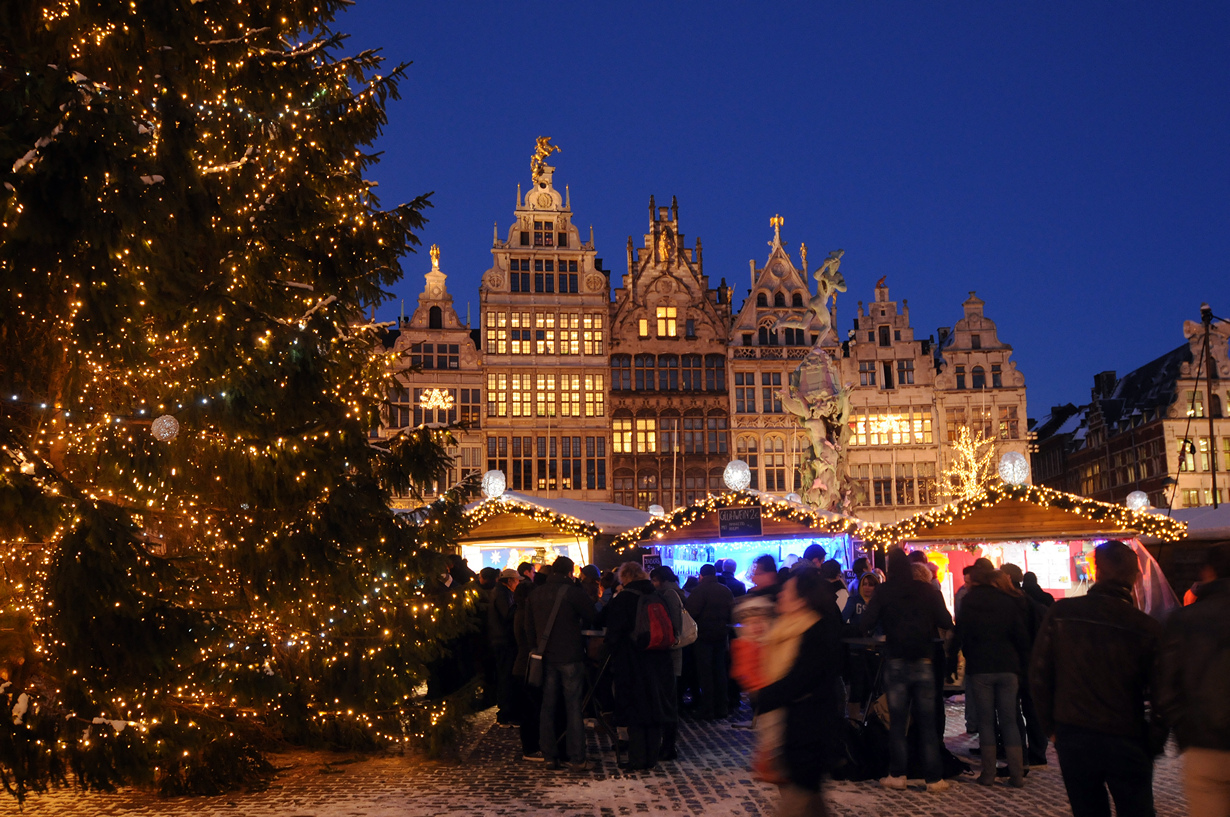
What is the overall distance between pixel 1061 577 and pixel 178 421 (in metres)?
12.7

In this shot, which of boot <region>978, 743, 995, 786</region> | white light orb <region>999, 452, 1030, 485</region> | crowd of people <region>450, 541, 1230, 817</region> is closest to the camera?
crowd of people <region>450, 541, 1230, 817</region>

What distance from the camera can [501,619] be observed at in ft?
32.8

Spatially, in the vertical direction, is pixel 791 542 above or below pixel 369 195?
below

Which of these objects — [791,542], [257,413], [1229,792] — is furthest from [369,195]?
[791,542]

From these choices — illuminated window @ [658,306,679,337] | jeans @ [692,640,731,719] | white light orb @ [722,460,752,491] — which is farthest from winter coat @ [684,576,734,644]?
illuminated window @ [658,306,679,337]

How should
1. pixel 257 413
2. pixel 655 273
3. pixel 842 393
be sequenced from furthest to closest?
pixel 655 273 → pixel 842 393 → pixel 257 413

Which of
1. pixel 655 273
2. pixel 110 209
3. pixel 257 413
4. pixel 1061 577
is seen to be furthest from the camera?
pixel 655 273

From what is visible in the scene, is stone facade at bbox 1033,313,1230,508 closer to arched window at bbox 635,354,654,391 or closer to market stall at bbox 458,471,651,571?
arched window at bbox 635,354,654,391

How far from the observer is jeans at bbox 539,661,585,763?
312 inches

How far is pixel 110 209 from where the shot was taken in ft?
18.7

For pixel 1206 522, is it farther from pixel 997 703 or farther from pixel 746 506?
pixel 997 703

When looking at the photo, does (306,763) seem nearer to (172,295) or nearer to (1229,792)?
(172,295)

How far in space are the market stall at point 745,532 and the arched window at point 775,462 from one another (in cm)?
2128

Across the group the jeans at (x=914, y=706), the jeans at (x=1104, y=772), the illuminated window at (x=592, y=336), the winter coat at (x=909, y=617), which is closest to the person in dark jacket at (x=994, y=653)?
the winter coat at (x=909, y=617)
